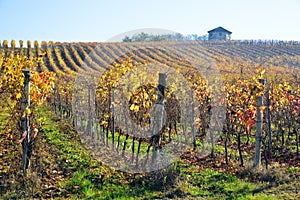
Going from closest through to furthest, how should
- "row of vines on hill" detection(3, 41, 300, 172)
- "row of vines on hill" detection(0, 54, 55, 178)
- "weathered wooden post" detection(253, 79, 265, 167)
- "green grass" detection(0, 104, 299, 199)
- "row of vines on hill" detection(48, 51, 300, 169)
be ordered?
"green grass" detection(0, 104, 299, 199), "row of vines on hill" detection(0, 54, 55, 178), "weathered wooden post" detection(253, 79, 265, 167), "row of vines on hill" detection(48, 51, 300, 169), "row of vines on hill" detection(3, 41, 300, 172)

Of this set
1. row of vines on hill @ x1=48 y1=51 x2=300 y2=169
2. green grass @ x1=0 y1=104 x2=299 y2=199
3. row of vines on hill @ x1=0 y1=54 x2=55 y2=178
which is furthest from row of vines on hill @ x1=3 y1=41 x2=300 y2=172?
green grass @ x1=0 y1=104 x2=299 y2=199

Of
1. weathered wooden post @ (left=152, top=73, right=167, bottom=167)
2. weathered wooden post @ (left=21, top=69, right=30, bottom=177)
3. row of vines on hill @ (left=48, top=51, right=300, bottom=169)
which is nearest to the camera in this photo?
weathered wooden post @ (left=21, top=69, right=30, bottom=177)

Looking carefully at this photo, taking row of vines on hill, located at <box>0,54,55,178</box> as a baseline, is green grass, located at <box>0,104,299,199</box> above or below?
below

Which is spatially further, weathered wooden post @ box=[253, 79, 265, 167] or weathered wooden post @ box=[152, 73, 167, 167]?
weathered wooden post @ box=[253, 79, 265, 167]

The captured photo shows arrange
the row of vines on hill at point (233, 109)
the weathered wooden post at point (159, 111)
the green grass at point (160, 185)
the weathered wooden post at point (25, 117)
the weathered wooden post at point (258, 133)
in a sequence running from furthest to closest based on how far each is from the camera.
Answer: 1. the row of vines on hill at point (233, 109)
2. the weathered wooden post at point (258, 133)
3. the weathered wooden post at point (159, 111)
4. the weathered wooden post at point (25, 117)
5. the green grass at point (160, 185)

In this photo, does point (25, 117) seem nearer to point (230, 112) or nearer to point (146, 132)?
point (146, 132)

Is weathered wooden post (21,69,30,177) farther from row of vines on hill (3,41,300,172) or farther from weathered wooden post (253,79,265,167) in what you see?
weathered wooden post (253,79,265,167)

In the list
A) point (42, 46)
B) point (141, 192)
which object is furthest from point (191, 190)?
point (42, 46)

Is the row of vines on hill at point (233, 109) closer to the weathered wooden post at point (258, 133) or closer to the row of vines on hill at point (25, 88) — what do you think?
the weathered wooden post at point (258, 133)

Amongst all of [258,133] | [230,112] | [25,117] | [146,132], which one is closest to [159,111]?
[146,132]

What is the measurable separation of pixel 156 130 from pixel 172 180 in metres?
1.37

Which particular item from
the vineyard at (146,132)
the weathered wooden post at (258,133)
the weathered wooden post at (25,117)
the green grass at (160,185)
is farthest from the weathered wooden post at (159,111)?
the weathered wooden post at (25,117)

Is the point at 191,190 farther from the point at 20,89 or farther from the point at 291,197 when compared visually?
the point at 20,89

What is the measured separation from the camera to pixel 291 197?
6.44 metres
